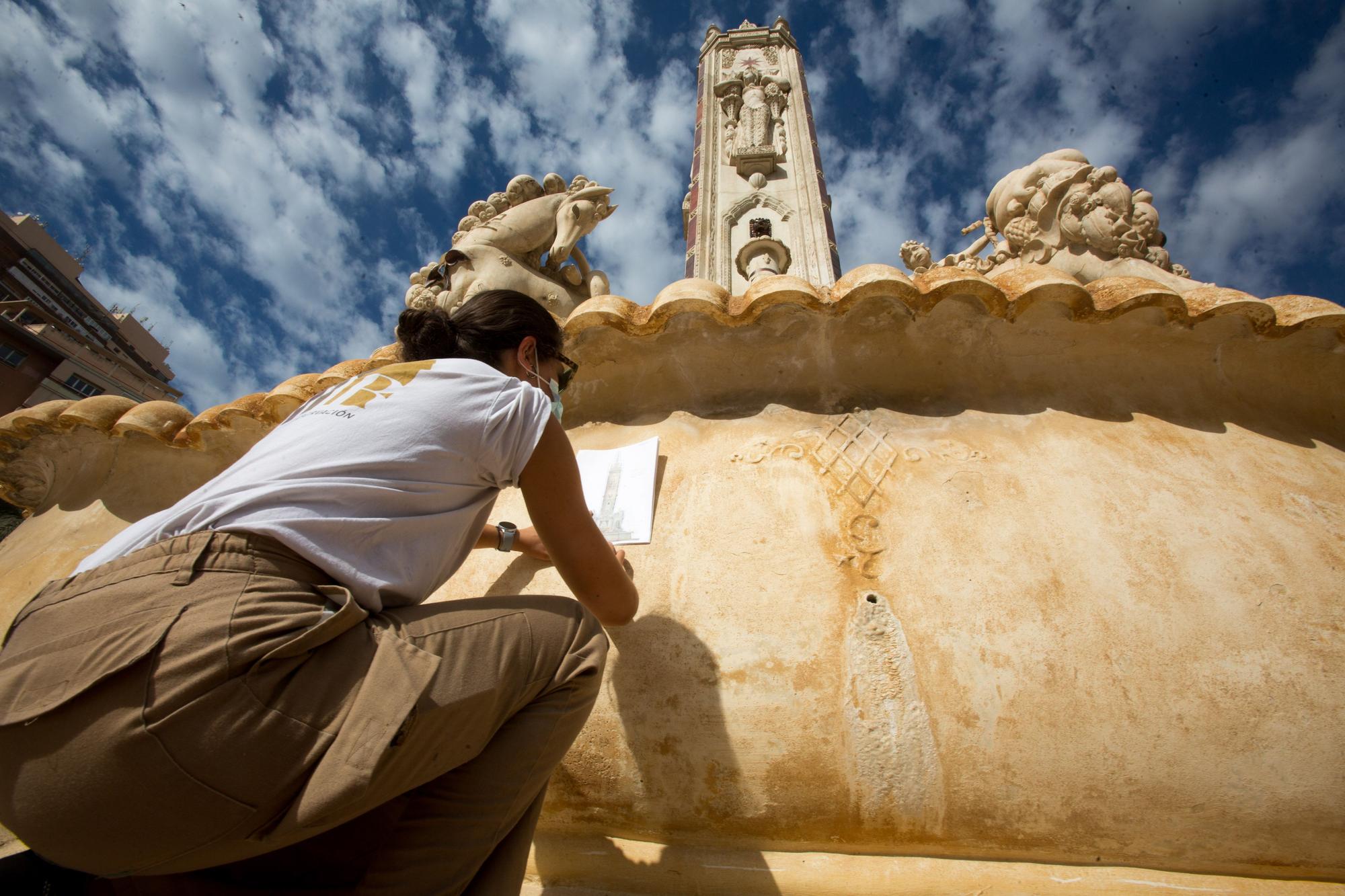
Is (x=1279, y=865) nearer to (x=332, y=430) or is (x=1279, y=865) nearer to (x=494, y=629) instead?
(x=494, y=629)

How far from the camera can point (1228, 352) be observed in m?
1.74

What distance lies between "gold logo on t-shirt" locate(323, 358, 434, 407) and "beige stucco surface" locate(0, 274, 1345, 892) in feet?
2.49

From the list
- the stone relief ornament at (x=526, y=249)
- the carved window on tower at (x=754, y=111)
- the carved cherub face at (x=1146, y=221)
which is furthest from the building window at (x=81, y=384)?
the carved cherub face at (x=1146, y=221)

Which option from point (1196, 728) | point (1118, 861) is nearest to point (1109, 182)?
point (1196, 728)

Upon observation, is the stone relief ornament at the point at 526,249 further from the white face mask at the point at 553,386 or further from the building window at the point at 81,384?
the building window at the point at 81,384

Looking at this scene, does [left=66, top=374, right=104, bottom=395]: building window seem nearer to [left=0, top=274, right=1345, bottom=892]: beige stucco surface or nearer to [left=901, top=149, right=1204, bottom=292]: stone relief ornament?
[left=0, top=274, right=1345, bottom=892]: beige stucco surface

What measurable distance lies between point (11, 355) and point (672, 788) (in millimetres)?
23750

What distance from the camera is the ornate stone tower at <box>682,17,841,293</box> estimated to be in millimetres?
8883

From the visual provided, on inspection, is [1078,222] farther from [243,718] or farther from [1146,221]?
[243,718]

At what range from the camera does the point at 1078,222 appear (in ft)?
9.07

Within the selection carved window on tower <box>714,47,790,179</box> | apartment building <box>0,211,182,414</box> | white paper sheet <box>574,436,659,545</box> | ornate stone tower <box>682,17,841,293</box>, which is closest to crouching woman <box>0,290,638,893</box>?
white paper sheet <box>574,436,659,545</box>

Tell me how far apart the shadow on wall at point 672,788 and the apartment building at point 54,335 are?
19561 mm

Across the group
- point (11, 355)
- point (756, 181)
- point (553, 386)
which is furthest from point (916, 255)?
point (11, 355)

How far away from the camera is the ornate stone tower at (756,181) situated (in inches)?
350
